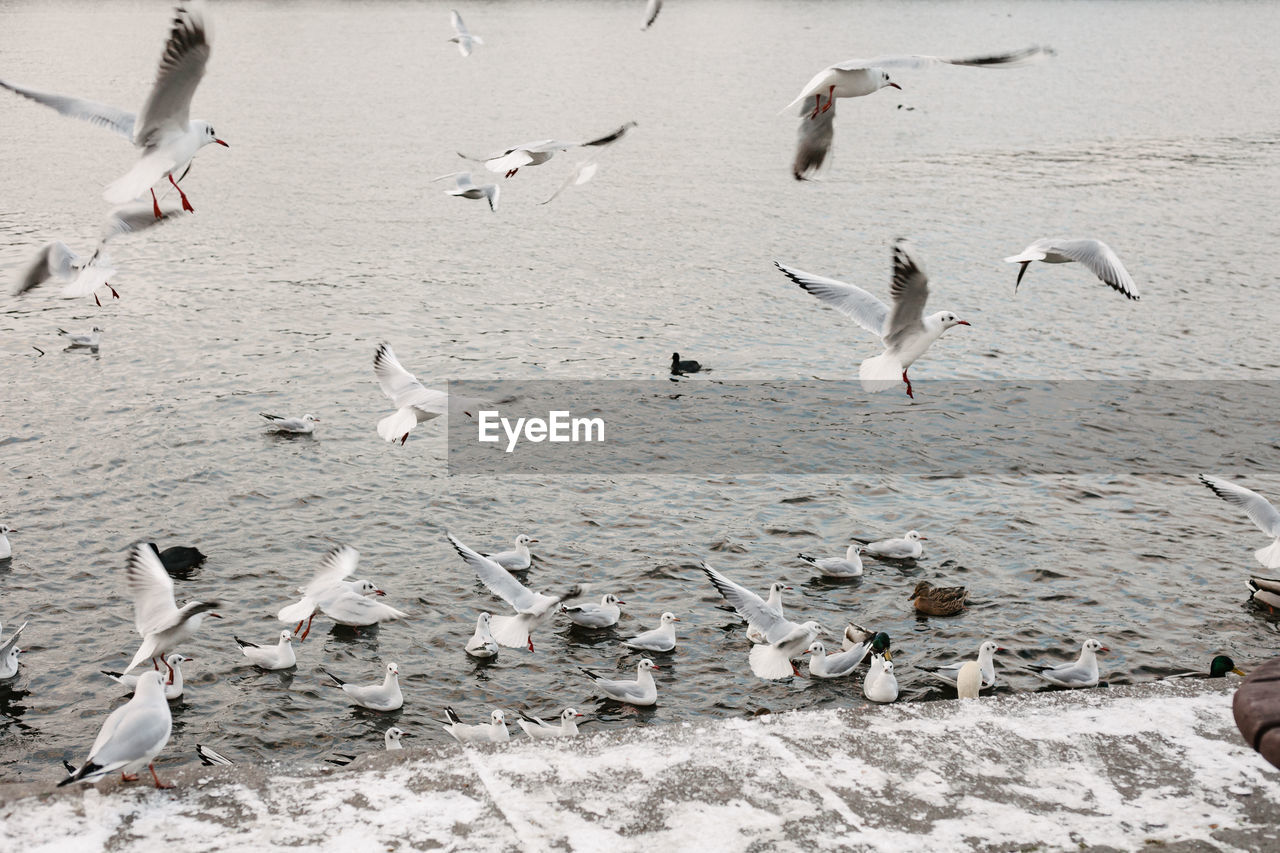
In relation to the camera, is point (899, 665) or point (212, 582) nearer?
point (899, 665)

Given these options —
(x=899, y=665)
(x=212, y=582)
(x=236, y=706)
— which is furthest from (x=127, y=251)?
(x=899, y=665)

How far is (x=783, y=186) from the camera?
34.0 meters

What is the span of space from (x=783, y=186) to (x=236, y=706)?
2652cm

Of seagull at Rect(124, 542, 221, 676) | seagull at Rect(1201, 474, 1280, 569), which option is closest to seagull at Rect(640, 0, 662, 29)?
seagull at Rect(124, 542, 221, 676)

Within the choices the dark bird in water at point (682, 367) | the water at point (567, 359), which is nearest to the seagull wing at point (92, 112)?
the water at point (567, 359)

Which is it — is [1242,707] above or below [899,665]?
above

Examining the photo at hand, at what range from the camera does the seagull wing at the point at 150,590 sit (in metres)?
8.92

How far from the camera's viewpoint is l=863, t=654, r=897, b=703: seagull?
1071 centimetres

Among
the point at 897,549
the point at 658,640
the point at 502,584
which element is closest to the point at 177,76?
the point at 502,584

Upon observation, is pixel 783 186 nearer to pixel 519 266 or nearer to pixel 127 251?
pixel 519 266

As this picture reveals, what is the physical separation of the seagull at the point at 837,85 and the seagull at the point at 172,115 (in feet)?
12.3

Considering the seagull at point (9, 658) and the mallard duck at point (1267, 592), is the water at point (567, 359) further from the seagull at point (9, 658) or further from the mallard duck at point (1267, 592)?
the mallard duck at point (1267, 592)

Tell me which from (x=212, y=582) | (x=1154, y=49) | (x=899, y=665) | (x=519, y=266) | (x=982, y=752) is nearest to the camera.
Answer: (x=982, y=752)

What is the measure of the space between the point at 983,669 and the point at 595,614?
12.3ft
